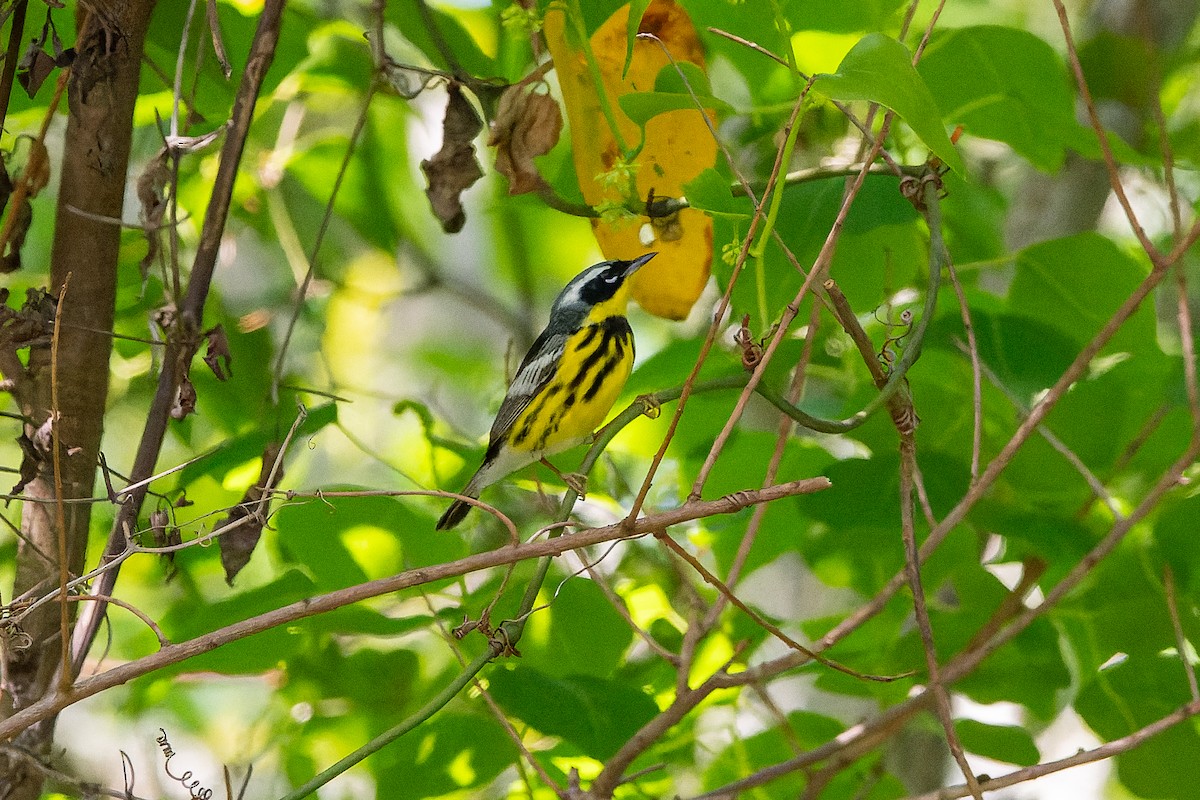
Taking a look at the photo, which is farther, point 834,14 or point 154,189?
point 834,14

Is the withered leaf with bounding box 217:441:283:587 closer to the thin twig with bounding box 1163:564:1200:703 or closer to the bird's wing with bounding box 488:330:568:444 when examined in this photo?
the bird's wing with bounding box 488:330:568:444

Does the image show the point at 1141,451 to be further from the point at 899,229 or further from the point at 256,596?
the point at 256,596

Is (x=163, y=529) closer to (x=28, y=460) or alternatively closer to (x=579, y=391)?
(x=28, y=460)

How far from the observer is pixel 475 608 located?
4.97 ft

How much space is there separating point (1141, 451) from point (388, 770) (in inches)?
47.9

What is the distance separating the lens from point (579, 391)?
7.30ft

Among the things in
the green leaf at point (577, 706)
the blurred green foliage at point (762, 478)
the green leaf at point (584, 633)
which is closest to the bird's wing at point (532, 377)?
the blurred green foliage at point (762, 478)

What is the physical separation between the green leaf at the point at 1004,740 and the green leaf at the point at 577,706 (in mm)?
498

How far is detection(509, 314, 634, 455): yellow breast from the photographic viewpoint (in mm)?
2217

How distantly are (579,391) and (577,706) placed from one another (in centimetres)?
92

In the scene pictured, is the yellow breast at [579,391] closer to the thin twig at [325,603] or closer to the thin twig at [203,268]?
the thin twig at [203,268]

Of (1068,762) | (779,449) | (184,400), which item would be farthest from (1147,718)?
(184,400)

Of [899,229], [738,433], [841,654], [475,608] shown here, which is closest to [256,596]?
[475,608]

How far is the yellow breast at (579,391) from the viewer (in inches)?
87.3
